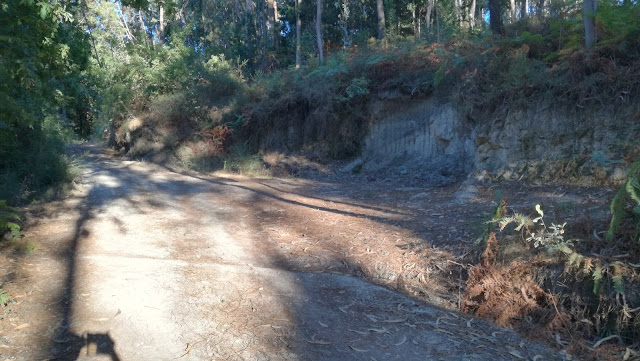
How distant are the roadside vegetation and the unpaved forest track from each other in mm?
599

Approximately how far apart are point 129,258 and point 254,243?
1915mm

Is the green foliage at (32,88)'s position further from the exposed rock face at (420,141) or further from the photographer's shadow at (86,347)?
the exposed rock face at (420,141)

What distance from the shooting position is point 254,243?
7.62m

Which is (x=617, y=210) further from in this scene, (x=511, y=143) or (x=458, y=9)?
(x=458, y=9)

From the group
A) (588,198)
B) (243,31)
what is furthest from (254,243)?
(243,31)

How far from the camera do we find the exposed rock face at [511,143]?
32.1ft

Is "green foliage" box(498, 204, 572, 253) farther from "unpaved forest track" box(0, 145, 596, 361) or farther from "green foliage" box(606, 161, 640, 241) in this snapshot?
"unpaved forest track" box(0, 145, 596, 361)

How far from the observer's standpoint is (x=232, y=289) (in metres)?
5.47

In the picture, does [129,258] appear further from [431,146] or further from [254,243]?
[431,146]

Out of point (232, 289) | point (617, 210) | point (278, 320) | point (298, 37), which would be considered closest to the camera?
point (278, 320)

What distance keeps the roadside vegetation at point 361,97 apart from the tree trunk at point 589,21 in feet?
0.15

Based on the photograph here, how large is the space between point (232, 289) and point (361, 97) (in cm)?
1278

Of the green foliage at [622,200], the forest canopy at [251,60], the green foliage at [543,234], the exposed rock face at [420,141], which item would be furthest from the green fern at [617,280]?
the exposed rock face at [420,141]

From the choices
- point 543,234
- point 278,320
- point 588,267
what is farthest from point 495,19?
point 278,320
